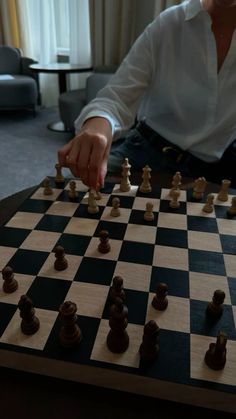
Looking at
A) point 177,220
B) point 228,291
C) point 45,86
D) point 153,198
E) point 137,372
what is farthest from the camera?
point 45,86

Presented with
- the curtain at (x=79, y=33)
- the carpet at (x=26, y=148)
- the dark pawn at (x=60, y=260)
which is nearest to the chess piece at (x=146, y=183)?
the dark pawn at (x=60, y=260)

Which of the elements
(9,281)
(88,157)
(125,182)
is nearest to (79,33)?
(125,182)

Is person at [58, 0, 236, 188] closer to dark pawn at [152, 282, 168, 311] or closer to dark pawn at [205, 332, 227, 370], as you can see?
dark pawn at [152, 282, 168, 311]

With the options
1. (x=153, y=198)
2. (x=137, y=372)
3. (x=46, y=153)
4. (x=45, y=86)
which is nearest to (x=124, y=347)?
(x=137, y=372)

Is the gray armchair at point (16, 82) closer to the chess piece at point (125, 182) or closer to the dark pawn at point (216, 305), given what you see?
the chess piece at point (125, 182)

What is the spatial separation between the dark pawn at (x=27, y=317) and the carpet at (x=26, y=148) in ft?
5.93

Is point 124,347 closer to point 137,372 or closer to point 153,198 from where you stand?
point 137,372

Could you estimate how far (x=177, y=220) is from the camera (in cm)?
88

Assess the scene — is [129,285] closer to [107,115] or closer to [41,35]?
[107,115]

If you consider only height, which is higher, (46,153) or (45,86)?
(45,86)

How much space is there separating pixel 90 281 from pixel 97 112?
0.60m

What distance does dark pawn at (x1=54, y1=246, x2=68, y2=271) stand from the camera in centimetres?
67

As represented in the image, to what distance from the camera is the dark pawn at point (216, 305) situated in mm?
565

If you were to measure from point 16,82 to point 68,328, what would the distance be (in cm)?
355
